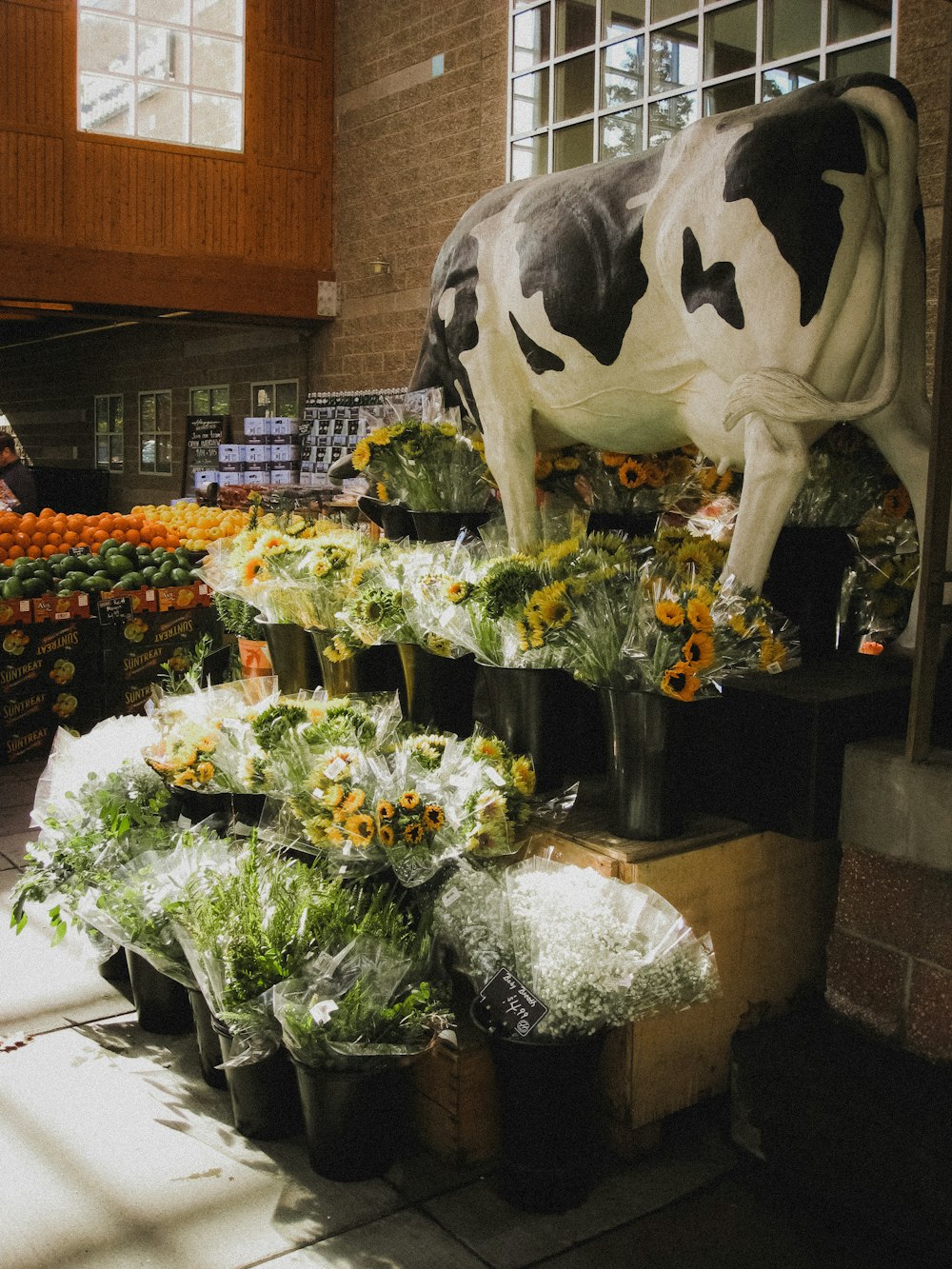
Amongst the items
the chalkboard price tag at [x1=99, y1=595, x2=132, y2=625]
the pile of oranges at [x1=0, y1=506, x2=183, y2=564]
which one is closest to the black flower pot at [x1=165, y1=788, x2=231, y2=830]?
the chalkboard price tag at [x1=99, y1=595, x2=132, y2=625]

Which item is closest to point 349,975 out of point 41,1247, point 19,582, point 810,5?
point 41,1247

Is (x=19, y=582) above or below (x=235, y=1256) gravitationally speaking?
above

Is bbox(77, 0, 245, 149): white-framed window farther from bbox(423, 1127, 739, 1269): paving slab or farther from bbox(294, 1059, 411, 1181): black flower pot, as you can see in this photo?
bbox(423, 1127, 739, 1269): paving slab

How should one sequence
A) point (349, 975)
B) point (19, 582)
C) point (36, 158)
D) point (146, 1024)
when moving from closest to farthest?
point (349, 975) → point (146, 1024) → point (19, 582) → point (36, 158)

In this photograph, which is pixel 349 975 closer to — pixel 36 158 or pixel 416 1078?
pixel 416 1078

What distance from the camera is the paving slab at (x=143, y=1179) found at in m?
2.13

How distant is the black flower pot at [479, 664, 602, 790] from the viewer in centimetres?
273

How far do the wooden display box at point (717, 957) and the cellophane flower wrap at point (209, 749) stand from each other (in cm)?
76

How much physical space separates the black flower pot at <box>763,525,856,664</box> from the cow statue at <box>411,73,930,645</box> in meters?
0.24

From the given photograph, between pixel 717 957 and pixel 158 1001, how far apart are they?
1.39m

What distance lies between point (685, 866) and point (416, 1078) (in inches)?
28.6

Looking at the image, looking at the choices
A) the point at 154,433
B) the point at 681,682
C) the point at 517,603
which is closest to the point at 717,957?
the point at 681,682

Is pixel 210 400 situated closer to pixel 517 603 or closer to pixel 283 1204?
pixel 517 603

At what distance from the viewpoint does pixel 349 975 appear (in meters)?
2.33
